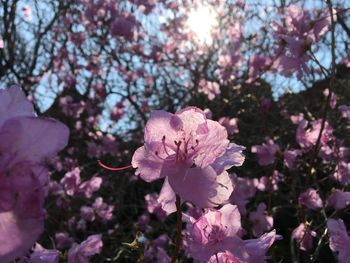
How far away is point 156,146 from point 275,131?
3734mm

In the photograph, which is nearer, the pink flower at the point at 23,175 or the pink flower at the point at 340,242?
the pink flower at the point at 23,175

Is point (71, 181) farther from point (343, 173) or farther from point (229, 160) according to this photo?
point (229, 160)

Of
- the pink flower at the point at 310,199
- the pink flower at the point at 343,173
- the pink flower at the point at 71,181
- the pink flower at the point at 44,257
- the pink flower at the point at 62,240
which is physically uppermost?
the pink flower at the point at 44,257

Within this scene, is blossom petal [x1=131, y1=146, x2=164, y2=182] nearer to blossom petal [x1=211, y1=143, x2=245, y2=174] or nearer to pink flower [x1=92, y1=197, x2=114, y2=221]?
blossom petal [x1=211, y1=143, x2=245, y2=174]

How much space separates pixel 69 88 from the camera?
271 inches

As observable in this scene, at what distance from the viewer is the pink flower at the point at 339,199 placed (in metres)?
2.30

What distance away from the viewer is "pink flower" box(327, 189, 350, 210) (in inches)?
90.7

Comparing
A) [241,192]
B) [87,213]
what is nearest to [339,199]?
[241,192]

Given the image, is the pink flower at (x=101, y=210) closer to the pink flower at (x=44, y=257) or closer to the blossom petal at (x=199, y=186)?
the pink flower at (x=44, y=257)

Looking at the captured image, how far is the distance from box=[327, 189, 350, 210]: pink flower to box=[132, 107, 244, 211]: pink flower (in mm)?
1372

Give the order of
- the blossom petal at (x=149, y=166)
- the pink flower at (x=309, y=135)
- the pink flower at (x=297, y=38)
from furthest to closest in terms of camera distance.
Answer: the pink flower at (x=309, y=135) → the pink flower at (x=297, y=38) → the blossom petal at (x=149, y=166)

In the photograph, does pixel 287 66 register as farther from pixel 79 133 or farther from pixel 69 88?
pixel 69 88

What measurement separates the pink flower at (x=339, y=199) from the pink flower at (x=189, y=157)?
1372 millimetres

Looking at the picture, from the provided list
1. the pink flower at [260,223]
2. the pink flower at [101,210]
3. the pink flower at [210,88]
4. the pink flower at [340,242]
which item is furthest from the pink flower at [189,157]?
the pink flower at [210,88]
